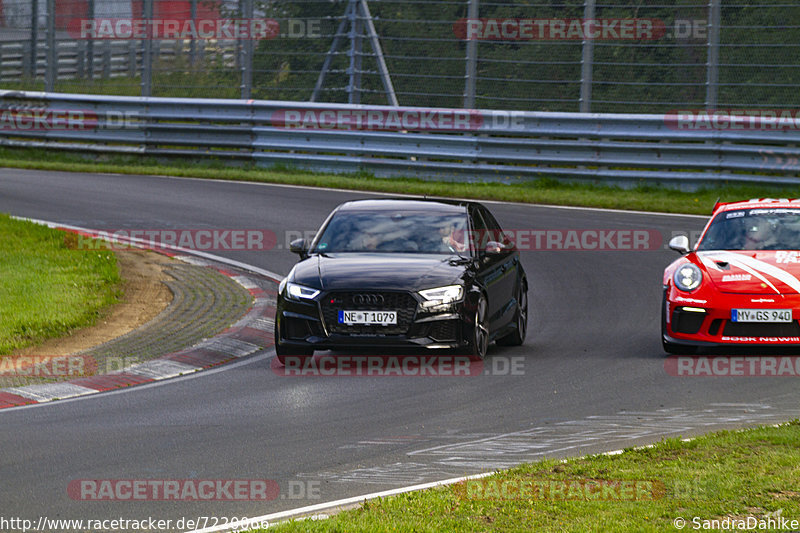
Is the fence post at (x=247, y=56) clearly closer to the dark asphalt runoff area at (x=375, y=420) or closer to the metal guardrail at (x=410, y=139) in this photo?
the metal guardrail at (x=410, y=139)

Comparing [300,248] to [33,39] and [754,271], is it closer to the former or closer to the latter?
[754,271]

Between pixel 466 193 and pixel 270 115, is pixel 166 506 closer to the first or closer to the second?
pixel 466 193

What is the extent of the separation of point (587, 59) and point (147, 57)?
8768 mm

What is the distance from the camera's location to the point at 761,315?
34.9ft

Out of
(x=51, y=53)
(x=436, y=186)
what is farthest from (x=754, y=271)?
(x=51, y=53)

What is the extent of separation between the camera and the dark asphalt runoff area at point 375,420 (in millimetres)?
7012

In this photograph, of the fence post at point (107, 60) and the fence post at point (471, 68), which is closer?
the fence post at point (471, 68)

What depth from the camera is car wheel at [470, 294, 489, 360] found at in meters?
10.7

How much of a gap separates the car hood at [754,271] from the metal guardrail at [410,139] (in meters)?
9.71

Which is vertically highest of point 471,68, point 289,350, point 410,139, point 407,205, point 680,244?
point 471,68

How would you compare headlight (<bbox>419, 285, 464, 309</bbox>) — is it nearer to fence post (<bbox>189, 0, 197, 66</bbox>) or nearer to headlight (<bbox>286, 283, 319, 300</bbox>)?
headlight (<bbox>286, 283, 319, 300</bbox>)

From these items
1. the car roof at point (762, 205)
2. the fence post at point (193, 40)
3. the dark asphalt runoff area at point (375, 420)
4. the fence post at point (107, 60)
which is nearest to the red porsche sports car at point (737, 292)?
the car roof at point (762, 205)

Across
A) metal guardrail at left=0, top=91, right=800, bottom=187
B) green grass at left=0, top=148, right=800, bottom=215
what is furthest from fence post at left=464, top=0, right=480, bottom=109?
green grass at left=0, top=148, right=800, bottom=215

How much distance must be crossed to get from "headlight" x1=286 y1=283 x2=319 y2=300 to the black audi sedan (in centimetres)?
1
